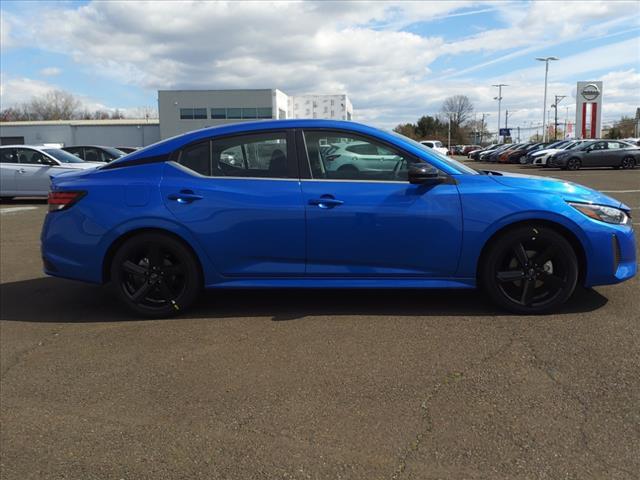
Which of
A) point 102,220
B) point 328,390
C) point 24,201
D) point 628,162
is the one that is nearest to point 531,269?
point 328,390

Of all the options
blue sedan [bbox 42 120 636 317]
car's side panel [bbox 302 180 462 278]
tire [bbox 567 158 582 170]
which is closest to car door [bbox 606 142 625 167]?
tire [bbox 567 158 582 170]

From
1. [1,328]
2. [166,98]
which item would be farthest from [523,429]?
[166,98]

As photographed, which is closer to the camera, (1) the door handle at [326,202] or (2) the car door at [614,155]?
(1) the door handle at [326,202]

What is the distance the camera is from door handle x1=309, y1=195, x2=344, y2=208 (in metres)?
4.37

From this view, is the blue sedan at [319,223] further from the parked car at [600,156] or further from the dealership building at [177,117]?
the dealership building at [177,117]

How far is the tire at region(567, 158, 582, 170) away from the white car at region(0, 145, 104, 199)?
76.1 feet

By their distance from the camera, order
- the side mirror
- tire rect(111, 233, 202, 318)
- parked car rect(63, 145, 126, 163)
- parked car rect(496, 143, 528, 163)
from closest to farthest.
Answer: the side mirror → tire rect(111, 233, 202, 318) → parked car rect(63, 145, 126, 163) → parked car rect(496, 143, 528, 163)

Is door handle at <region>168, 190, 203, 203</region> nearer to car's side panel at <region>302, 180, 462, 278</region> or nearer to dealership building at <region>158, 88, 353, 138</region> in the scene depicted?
car's side panel at <region>302, 180, 462, 278</region>

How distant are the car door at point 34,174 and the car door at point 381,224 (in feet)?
40.1

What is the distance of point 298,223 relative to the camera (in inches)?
174

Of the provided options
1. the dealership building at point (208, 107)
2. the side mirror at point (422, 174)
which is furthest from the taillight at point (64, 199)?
the dealership building at point (208, 107)

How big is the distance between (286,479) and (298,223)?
2256mm

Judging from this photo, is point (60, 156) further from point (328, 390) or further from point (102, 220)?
point (328, 390)

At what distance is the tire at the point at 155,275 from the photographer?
458 cm
